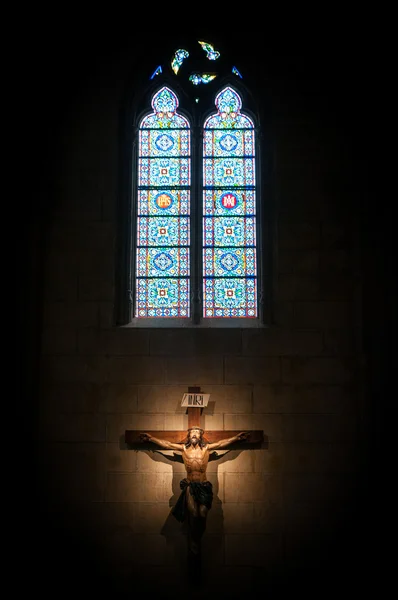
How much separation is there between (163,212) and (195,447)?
2.60m

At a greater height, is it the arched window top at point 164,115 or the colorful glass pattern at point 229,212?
the arched window top at point 164,115

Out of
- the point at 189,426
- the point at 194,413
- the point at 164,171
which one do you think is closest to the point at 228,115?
the point at 164,171

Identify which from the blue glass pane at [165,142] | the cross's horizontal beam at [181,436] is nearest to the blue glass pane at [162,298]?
the cross's horizontal beam at [181,436]

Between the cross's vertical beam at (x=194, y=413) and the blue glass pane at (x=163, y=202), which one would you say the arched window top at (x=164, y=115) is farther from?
the cross's vertical beam at (x=194, y=413)

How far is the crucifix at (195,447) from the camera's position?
5.73m

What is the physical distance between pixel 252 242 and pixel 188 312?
40.8 inches

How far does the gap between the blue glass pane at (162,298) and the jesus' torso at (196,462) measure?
4.94ft
